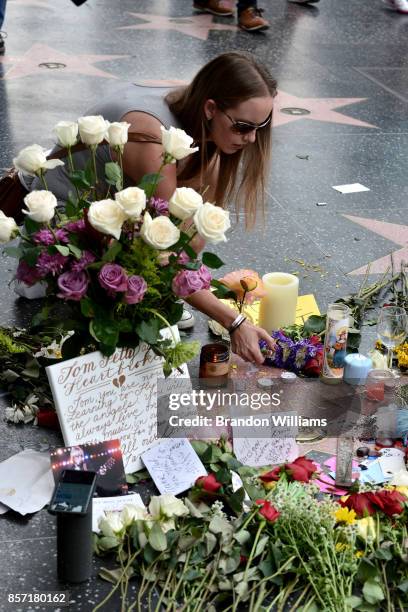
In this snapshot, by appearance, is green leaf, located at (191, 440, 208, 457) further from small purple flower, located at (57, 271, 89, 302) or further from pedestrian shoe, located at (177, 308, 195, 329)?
pedestrian shoe, located at (177, 308, 195, 329)

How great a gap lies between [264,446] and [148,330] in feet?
1.20

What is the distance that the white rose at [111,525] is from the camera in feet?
6.00

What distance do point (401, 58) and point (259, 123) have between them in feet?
13.7

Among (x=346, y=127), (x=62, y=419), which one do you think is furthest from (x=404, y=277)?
(x=346, y=127)

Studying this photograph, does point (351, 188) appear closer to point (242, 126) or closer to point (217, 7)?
point (242, 126)

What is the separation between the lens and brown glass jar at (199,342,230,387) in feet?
7.72

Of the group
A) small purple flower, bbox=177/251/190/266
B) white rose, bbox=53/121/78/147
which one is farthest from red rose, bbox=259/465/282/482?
white rose, bbox=53/121/78/147

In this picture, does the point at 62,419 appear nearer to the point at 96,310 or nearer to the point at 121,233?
the point at 96,310

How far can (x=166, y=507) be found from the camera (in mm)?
1839

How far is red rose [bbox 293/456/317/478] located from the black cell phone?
0.45 meters

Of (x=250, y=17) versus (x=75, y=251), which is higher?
(x=75, y=251)

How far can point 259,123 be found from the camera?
7.92 ft

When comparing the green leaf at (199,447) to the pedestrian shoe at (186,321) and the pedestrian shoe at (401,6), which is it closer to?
the pedestrian shoe at (186,321)

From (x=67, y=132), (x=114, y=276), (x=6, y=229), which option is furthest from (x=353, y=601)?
(x=67, y=132)
